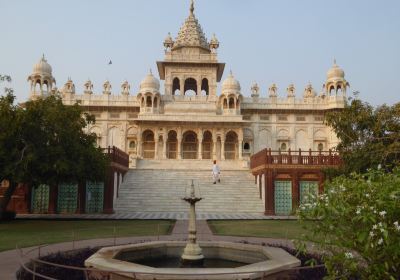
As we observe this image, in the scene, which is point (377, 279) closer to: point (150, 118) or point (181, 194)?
point (181, 194)

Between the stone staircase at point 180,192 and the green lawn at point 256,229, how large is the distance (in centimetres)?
516

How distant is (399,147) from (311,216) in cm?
1130

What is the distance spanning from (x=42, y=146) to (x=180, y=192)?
417 inches

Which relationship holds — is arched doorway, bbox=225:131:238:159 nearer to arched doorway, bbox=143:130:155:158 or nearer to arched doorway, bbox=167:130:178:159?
arched doorway, bbox=167:130:178:159

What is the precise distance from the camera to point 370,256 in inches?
191

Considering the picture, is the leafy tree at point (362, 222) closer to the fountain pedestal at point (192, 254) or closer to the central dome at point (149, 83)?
the fountain pedestal at point (192, 254)

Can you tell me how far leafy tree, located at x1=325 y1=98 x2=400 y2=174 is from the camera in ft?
59.1

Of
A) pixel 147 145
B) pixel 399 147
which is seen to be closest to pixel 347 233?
pixel 399 147

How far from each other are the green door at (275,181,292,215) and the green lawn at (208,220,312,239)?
4.94 m

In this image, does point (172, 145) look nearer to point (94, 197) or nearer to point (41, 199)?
point (94, 197)

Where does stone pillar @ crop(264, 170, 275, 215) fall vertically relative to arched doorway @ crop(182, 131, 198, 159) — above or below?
below

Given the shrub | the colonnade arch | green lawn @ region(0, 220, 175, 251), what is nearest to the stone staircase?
green lawn @ region(0, 220, 175, 251)

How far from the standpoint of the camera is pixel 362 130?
2048 centimetres

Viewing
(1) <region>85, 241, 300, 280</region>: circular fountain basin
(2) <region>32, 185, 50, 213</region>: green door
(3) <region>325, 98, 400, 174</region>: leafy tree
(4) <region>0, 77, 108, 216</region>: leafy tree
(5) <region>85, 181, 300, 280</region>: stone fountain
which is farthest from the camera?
(2) <region>32, 185, 50, 213</region>: green door
